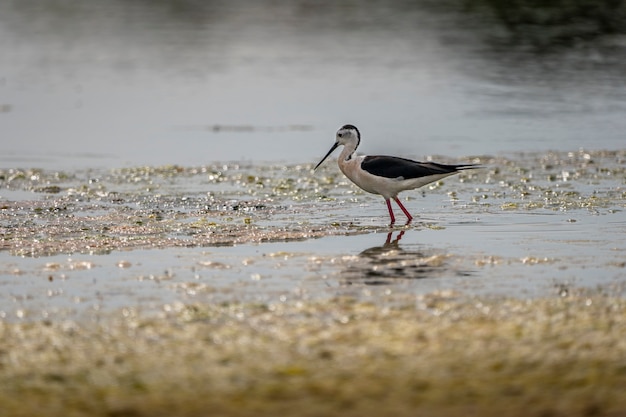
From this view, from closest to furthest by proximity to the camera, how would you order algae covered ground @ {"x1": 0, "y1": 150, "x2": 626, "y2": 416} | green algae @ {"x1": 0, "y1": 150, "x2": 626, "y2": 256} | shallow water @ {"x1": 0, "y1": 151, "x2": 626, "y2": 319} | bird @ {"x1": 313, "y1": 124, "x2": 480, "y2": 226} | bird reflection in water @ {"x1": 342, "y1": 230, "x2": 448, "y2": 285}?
1. algae covered ground @ {"x1": 0, "y1": 150, "x2": 626, "y2": 416}
2. shallow water @ {"x1": 0, "y1": 151, "x2": 626, "y2": 319}
3. bird reflection in water @ {"x1": 342, "y1": 230, "x2": 448, "y2": 285}
4. green algae @ {"x1": 0, "y1": 150, "x2": 626, "y2": 256}
5. bird @ {"x1": 313, "y1": 124, "x2": 480, "y2": 226}

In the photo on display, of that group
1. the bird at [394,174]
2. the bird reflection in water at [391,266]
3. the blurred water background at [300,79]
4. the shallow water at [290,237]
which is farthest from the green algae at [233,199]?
the blurred water background at [300,79]

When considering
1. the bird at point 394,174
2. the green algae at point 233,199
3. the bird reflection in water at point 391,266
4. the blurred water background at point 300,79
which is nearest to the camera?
the bird reflection in water at point 391,266

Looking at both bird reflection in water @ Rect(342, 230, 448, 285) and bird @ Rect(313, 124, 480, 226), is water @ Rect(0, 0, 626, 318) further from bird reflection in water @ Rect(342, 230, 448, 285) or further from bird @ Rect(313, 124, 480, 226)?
bird @ Rect(313, 124, 480, 226)

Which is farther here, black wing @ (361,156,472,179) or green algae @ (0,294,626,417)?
black wing @ (361,156,472,179)

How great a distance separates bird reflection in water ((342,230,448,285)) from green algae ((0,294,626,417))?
110cm

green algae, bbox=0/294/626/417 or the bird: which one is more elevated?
the bird

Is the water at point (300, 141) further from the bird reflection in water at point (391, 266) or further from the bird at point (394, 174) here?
the bird at point (394, 174)

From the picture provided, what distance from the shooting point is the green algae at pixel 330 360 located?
7.30 meters

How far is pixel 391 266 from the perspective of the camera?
11.1 metres

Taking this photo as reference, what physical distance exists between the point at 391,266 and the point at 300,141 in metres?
11.1

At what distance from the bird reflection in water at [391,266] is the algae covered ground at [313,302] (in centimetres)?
3

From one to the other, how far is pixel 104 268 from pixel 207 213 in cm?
341

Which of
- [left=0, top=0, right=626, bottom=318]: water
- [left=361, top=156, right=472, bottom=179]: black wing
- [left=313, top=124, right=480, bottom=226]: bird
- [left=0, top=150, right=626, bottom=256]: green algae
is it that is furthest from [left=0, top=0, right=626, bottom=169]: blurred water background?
[left=361, top=156, right=472, bottom=179]: black wing

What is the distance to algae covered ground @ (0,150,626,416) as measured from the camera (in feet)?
24.5
